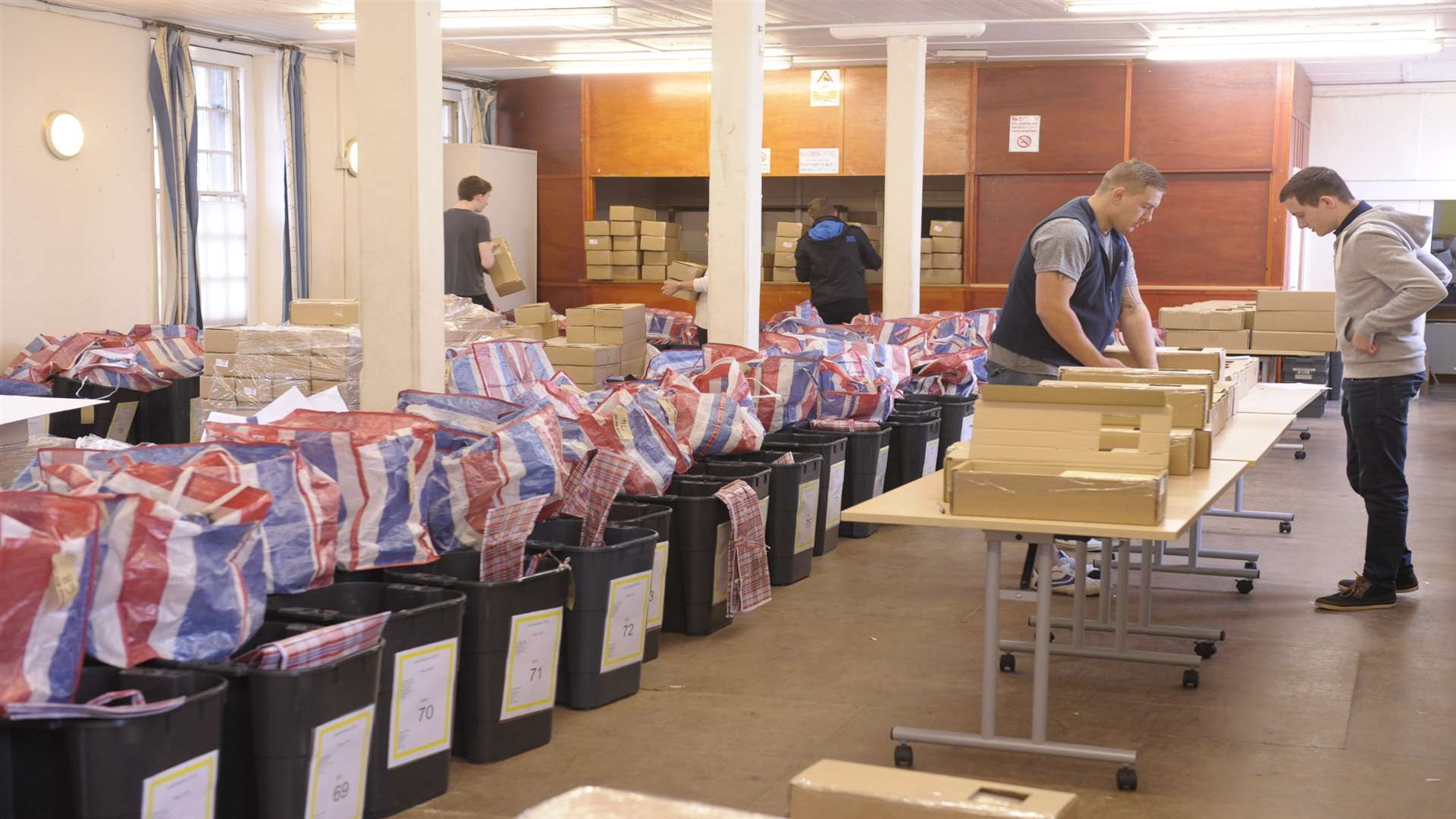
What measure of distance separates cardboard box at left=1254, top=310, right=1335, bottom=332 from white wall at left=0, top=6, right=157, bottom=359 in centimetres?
780

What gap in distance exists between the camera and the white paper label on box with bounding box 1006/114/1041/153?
1270cm

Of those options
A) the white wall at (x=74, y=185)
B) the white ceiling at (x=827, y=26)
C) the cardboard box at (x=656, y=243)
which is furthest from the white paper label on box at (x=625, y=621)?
the cardboard box at (x=656, y=243)

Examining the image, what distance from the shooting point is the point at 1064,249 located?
4.87 meters

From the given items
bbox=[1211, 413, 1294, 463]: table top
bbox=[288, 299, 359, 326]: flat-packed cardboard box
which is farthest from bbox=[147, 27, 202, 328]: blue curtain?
bbox=[1211, 413, 1294, 463]: table top

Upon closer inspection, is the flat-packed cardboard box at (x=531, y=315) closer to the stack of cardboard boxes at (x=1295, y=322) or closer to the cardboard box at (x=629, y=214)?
the cardboard box at (x=629, y=214)

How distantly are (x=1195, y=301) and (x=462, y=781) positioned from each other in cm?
1026

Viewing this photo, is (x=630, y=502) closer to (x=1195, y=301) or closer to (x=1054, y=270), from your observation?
(x=1054, y=270)

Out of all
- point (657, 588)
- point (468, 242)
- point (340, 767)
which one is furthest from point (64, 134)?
point (340, 767)

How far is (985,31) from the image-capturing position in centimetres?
1076

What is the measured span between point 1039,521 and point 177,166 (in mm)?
8602

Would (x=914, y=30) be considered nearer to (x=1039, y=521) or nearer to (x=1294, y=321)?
(x=1294, y=321)

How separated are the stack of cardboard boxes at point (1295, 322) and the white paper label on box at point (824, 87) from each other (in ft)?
14.9

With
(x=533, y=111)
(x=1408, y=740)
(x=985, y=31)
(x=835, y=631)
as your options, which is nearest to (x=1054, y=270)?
(x=835, y=631)

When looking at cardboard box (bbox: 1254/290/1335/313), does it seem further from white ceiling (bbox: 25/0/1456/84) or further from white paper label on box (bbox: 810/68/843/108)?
white paper label on box (bbox: 810/68/843/108)
